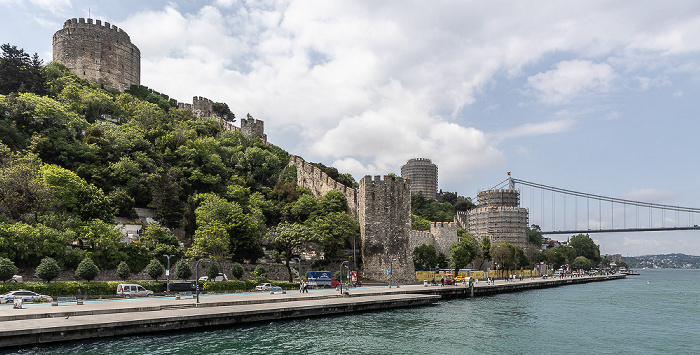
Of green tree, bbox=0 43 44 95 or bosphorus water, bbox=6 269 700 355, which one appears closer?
bosphorus water, bbox=6 269 700 355

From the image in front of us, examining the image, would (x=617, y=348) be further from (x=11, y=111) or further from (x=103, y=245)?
(x=11, y=111)

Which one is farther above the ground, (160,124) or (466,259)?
(160,124)

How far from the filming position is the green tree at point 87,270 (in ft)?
102

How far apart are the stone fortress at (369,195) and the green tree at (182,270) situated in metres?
18.8

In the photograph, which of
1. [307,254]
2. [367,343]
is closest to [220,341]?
[367,343]

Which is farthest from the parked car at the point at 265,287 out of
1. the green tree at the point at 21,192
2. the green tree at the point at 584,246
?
the green tree at the point at 584,246

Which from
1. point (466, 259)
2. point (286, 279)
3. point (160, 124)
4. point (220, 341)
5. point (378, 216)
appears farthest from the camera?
point (466, 259)

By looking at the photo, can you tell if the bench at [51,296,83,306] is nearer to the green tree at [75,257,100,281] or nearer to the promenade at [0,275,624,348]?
the promenade at [0,275,624,348]

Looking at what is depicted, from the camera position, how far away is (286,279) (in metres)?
44.3

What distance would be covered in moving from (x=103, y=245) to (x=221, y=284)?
28.1ft

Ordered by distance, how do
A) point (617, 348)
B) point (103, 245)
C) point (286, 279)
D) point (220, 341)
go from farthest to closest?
point (286, 279), point (103, 245), point (617, 348), point (220, 341)

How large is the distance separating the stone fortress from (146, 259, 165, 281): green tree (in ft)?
68.2

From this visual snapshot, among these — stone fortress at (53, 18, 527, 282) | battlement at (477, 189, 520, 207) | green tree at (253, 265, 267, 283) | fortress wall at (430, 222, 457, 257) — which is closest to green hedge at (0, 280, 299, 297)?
green tree at (253, 265, 267, 283)

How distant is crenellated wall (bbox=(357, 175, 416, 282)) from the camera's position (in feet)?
163
